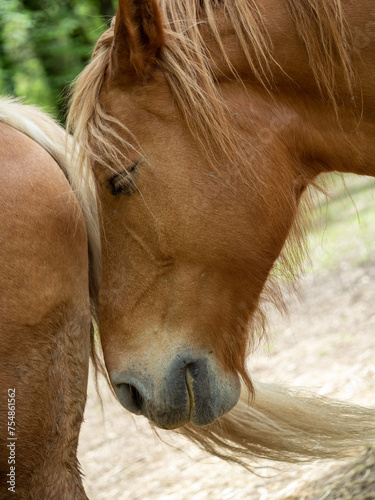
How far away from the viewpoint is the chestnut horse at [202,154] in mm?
1838

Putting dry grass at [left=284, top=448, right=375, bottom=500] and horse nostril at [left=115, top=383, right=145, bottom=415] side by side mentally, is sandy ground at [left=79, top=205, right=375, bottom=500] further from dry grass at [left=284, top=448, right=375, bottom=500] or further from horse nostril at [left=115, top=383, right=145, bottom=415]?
horse nostril at [left=115, top=383, right=145, bottom=415]

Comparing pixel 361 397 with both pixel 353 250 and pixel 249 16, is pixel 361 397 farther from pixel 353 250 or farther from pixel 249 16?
pixel 353 250

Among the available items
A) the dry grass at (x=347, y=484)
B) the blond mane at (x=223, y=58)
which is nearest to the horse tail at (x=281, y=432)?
the dry grass at (x=347, y=484)

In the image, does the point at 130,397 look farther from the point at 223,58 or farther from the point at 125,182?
the point at 223,58

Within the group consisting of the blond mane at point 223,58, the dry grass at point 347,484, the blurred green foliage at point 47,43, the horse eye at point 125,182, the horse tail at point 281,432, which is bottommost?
the dry grass at point 347,484

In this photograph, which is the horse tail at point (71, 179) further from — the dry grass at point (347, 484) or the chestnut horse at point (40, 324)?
the dry grass at point (347, 484)

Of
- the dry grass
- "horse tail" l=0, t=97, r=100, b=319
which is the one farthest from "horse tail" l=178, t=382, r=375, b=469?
"horse tail" l=0, t=97, r=100, b=319

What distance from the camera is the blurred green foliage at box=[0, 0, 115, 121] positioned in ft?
27.2

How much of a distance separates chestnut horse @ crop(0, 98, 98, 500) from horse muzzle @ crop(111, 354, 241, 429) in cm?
20

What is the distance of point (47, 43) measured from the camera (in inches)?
367

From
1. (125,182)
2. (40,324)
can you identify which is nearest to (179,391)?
(40,324)

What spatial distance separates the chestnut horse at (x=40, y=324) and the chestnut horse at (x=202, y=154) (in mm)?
120

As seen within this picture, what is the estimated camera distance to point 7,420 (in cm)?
178

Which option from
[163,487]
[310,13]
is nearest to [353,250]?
[163,487]
